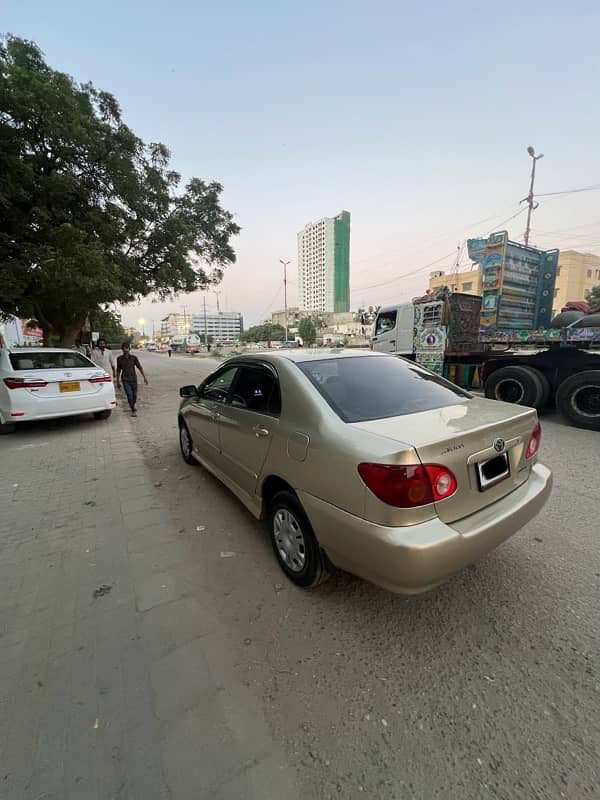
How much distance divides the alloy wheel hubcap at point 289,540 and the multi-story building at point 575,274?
140 ft

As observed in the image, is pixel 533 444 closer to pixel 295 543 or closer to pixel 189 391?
pixel 295 543

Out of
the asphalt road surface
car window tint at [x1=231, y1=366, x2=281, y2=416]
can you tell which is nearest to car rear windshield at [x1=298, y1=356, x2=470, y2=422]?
car window tint at [x1=231, y1=366, x2=281, y2=416]

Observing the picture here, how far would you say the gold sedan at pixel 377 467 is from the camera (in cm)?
169

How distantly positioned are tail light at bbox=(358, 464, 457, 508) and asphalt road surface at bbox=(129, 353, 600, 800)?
854mm

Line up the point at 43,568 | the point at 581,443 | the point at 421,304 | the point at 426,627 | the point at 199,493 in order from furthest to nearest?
the point at 421,304
the point at 581,443
the point at 199,493
the point at 43,568
the point at 426,627

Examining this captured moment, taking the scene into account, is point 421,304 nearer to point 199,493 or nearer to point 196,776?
point 199,493

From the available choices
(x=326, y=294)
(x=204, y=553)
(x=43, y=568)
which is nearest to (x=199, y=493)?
(x=204, y=553)

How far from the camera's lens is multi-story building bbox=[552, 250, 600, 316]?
3528 cm

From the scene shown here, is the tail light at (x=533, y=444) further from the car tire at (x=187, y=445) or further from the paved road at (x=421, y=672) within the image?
the car tire at (x=187, y=445)

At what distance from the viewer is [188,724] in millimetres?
1486

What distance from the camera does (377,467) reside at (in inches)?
66.6

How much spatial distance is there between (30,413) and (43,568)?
4135 millimetres

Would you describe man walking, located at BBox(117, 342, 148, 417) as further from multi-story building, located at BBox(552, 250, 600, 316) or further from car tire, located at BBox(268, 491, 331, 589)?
multi-story building, located at BBox(552, 250, 600, 316)

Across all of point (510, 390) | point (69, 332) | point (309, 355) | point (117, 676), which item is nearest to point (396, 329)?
point (510, 390)
